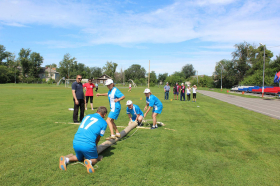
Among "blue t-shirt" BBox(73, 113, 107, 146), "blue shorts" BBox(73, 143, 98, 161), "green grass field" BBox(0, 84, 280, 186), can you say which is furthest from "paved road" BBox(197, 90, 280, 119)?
"blue shorts" BBox(73, 143, 98, 161)

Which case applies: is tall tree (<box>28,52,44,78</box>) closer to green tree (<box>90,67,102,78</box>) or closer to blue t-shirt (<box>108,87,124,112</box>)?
green tree (<box>90,67,102,78</box>)

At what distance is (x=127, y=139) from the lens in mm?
6715

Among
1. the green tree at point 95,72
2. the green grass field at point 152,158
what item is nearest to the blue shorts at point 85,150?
the green grass field at point 152,158

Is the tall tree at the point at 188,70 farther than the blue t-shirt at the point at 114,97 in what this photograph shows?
Yes

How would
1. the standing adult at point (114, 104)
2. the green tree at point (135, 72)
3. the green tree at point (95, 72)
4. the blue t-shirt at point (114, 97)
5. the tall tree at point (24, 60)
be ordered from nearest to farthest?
the standing adult at point (114, 104), the blue t-shirt at point (114, 97), the tall tree at point (24, 60), the green tree at point (135, 72), the green tree at point (95, 72)

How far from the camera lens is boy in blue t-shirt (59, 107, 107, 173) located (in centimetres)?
428

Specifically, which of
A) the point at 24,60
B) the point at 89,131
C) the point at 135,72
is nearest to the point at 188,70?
the point at 135,72

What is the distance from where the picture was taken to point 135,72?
132125mm

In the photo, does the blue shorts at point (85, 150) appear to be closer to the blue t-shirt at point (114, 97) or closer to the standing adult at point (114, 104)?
the standing adult at point (114, 104)

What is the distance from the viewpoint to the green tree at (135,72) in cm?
12662

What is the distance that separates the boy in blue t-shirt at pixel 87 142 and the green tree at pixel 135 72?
4734 inches

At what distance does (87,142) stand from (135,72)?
129 m

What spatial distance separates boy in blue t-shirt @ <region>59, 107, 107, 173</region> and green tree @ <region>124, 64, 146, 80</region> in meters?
120

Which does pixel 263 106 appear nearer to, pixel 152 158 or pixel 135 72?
pixel 152 158
